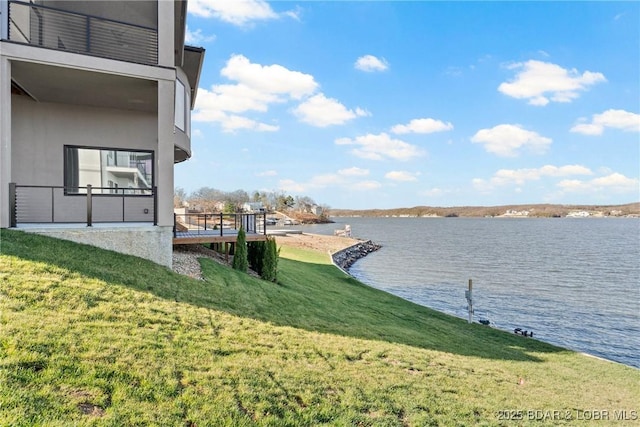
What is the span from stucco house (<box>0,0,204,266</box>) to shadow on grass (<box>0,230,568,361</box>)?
2.84 ft

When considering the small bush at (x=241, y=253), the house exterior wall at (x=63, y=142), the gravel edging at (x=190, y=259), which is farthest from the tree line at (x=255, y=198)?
the house exterior wall at (x=63, y=142)

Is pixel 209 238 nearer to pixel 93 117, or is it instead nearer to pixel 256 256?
pixel 256 256

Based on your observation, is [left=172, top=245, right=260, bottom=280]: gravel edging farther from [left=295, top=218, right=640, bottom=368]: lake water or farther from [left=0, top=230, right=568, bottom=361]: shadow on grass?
[left=295, top=218, right=640, bottom=368]: lake water

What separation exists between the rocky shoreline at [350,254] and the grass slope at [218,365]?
19459mm

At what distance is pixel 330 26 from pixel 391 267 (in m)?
18.4

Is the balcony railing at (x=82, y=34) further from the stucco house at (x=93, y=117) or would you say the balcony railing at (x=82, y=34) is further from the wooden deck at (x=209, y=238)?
the wooden deck at (x=209, y=238)

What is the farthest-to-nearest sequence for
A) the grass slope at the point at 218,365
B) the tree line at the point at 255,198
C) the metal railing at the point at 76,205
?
1. the tree line at the point at 255,198
2. the metal railing at the point at 76,205
3. the grass slope at the point at 218,365

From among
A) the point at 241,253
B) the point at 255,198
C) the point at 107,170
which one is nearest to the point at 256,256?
the point at 241,253

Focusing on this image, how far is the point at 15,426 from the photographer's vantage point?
8.93 feet

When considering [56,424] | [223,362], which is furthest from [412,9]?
[56,424]

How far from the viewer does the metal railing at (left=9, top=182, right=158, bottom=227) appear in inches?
373

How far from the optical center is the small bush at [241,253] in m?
12.2

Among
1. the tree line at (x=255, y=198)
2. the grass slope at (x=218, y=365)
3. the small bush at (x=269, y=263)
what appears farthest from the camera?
the tree line at (x=255, y=198)

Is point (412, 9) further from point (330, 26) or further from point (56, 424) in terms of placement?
point (56, 424)
